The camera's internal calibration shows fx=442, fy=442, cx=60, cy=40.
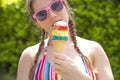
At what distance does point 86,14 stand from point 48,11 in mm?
3357

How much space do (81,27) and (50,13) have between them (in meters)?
3.43

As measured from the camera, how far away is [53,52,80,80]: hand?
2373mm

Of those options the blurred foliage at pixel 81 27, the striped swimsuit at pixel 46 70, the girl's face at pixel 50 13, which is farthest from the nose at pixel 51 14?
the blurred foliage at pixel 81 27

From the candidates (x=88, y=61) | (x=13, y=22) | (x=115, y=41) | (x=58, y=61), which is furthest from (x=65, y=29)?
(x=13, y=22)

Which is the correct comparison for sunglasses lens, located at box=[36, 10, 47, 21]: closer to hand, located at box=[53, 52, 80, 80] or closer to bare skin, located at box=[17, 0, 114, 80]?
bare skin, located at box=[17, 0, 114, 80]

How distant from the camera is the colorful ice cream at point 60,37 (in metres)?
2.43

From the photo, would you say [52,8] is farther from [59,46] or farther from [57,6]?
[59,46]

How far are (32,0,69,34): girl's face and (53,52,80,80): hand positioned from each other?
14.6 inches

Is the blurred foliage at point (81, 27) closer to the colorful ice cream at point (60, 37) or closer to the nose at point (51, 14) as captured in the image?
the nose at point (51, 14)

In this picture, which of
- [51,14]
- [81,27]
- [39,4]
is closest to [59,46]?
[51,14]

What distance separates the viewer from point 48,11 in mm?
2746

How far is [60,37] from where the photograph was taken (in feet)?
8.00

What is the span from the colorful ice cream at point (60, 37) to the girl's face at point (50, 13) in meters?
0.20

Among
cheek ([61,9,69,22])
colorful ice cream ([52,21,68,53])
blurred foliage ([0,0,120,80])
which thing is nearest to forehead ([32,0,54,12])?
cheek ([61,9,69,22])
